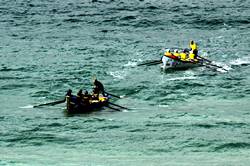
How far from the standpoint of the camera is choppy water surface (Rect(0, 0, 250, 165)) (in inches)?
1154

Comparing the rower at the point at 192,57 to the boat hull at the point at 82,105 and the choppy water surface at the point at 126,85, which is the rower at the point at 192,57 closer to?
the choppy water surface at the point at 126,85

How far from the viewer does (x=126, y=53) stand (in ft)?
163

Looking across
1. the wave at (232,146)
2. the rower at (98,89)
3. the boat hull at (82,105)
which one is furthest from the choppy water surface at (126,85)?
the rower at (98,89)

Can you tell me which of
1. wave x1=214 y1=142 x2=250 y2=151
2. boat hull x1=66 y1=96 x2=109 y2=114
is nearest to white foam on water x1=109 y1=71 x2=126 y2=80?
boat hull x1=66 y1=96 x2=109 y2=114

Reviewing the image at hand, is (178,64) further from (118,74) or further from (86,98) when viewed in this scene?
(86,98)

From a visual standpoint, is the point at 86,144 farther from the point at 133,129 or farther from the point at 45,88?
the point at 45,88

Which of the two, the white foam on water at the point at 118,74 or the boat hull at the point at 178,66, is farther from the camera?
the boat hull at the point at 178,66

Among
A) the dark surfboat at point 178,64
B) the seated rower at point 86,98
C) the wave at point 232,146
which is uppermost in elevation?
the dark surfboat at point 178,64

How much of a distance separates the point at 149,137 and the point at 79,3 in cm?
4749

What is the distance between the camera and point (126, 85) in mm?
40312

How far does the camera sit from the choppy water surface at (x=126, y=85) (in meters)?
29.3

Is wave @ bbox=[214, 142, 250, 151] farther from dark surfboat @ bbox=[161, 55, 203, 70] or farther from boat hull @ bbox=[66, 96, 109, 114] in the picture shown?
dark surfboat @ bbox=[161, 55, 203, 70]

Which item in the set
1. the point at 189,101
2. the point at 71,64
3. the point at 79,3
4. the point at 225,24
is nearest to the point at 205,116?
the point at 189,101

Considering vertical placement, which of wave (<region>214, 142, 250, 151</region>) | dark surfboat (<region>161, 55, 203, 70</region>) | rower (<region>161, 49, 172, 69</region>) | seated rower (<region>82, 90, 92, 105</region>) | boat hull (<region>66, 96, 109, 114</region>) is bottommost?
wave (<region>214, 142, 250, 151</region>)
